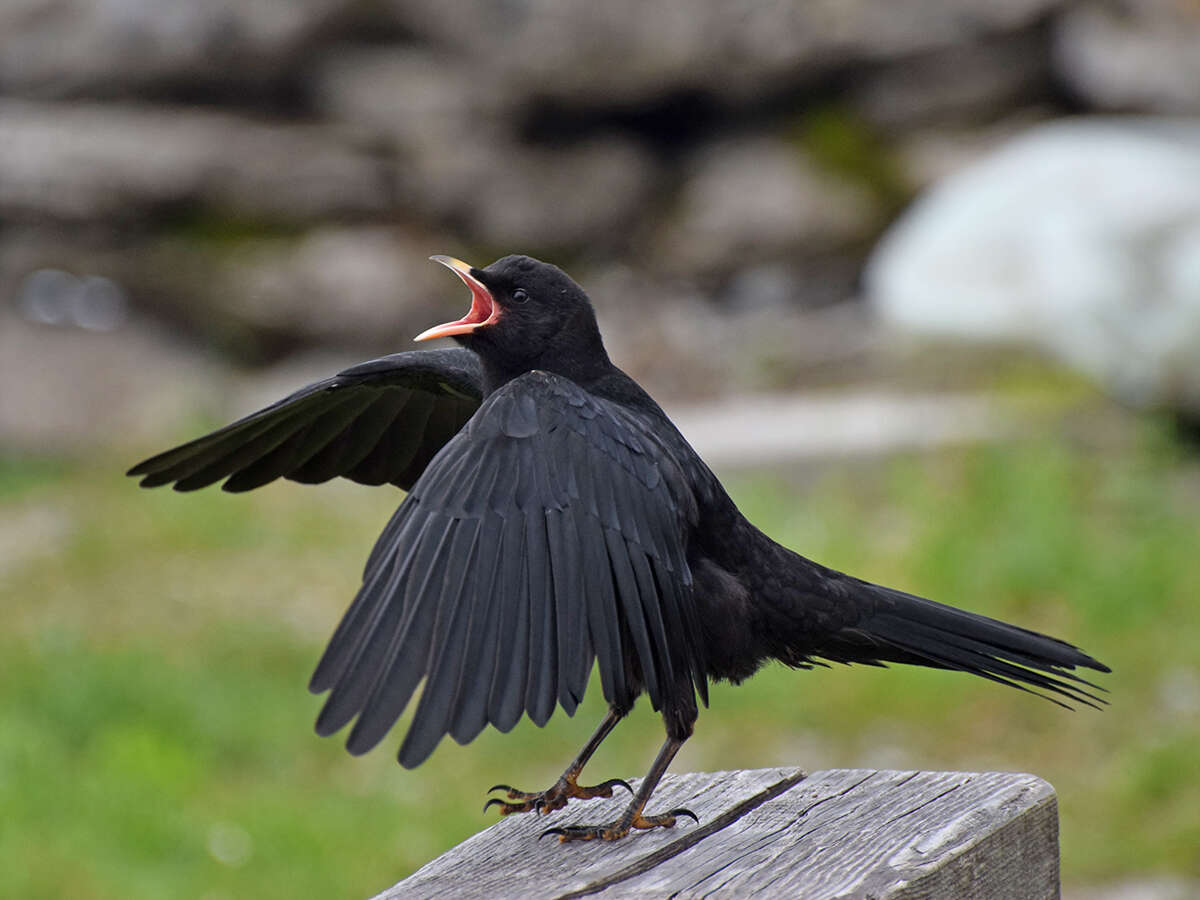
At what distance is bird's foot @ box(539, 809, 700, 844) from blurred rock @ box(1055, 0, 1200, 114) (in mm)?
8496

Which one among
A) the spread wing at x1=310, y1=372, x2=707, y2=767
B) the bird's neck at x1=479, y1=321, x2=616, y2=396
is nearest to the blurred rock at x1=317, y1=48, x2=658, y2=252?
the bird's neck at x1=479, y1=321, x2=616, y2=396

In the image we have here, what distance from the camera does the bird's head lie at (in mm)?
2812

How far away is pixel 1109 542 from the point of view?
652cm

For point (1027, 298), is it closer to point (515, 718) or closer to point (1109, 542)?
point (1109, 542)

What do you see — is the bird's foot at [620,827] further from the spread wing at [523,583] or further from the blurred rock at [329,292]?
the blurred rock at [329,292]

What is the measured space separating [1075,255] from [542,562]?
6598 mm

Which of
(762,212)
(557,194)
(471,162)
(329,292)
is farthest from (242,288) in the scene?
(762,212)

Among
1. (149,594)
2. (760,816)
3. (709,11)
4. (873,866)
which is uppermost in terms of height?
(709,11)

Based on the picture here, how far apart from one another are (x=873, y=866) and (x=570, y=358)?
1.20 meters

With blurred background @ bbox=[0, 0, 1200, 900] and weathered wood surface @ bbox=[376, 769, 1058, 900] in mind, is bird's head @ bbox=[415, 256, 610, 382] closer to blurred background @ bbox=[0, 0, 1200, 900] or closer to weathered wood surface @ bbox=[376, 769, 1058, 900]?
weathered wood surface @ bbox=[376, 769, 1058, 900]

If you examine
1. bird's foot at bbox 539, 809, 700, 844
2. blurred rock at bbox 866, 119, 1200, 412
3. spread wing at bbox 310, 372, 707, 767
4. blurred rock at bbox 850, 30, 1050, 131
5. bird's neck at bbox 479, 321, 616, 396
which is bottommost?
bird's foot at bbox 539, 809, 700, 844

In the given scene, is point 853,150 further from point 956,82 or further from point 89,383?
point 89,383

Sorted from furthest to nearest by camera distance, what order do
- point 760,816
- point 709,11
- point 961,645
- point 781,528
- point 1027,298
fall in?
point 709,11 → point 1027,298 → point 781,528 → point 961,645 → point 760,816

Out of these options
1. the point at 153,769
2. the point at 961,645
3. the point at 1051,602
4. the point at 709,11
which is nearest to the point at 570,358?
the point at 961,645
